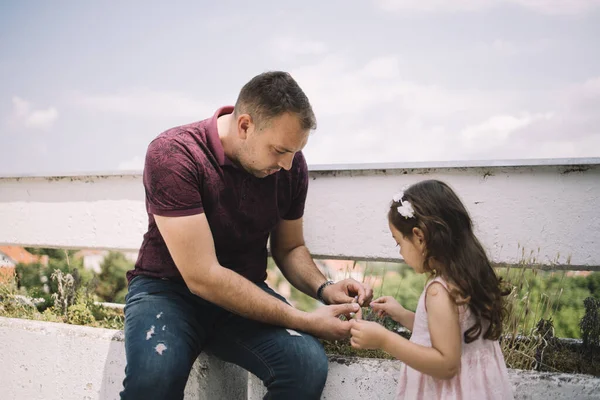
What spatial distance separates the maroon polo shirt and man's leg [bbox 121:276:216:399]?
0.11 metres

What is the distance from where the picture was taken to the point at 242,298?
208 centimetres

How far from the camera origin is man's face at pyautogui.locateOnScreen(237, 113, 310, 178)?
2.17 meters

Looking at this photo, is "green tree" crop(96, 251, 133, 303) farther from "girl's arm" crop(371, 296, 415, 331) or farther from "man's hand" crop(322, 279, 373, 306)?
"girl's arm" crop(371, 296, 415, 331)

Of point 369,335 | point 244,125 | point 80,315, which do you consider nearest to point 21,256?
point 80,315

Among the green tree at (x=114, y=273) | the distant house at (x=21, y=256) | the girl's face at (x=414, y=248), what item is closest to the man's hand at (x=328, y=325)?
the girl's face at (x=414, y=248)

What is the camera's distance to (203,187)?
2.21m

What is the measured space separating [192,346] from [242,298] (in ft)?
0.97

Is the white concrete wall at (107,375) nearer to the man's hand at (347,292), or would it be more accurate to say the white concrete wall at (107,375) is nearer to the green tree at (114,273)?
the man's hand at (347,292)

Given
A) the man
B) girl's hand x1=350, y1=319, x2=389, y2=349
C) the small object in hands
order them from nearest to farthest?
girl's hand x1=350, y1=319, x2=389, y2=349
the man
the small object in hands

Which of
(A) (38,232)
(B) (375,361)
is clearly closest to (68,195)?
(A) (38,232)

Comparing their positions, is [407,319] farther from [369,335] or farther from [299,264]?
[299,264]

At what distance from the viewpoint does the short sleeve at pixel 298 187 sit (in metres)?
2.51

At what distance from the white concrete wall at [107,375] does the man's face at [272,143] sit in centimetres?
98

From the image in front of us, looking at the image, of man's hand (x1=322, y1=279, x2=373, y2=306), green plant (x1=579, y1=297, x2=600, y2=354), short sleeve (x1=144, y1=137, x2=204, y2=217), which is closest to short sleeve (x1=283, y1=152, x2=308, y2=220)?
man's hand (x1=322, y1=279, x2=373, y2=306)
